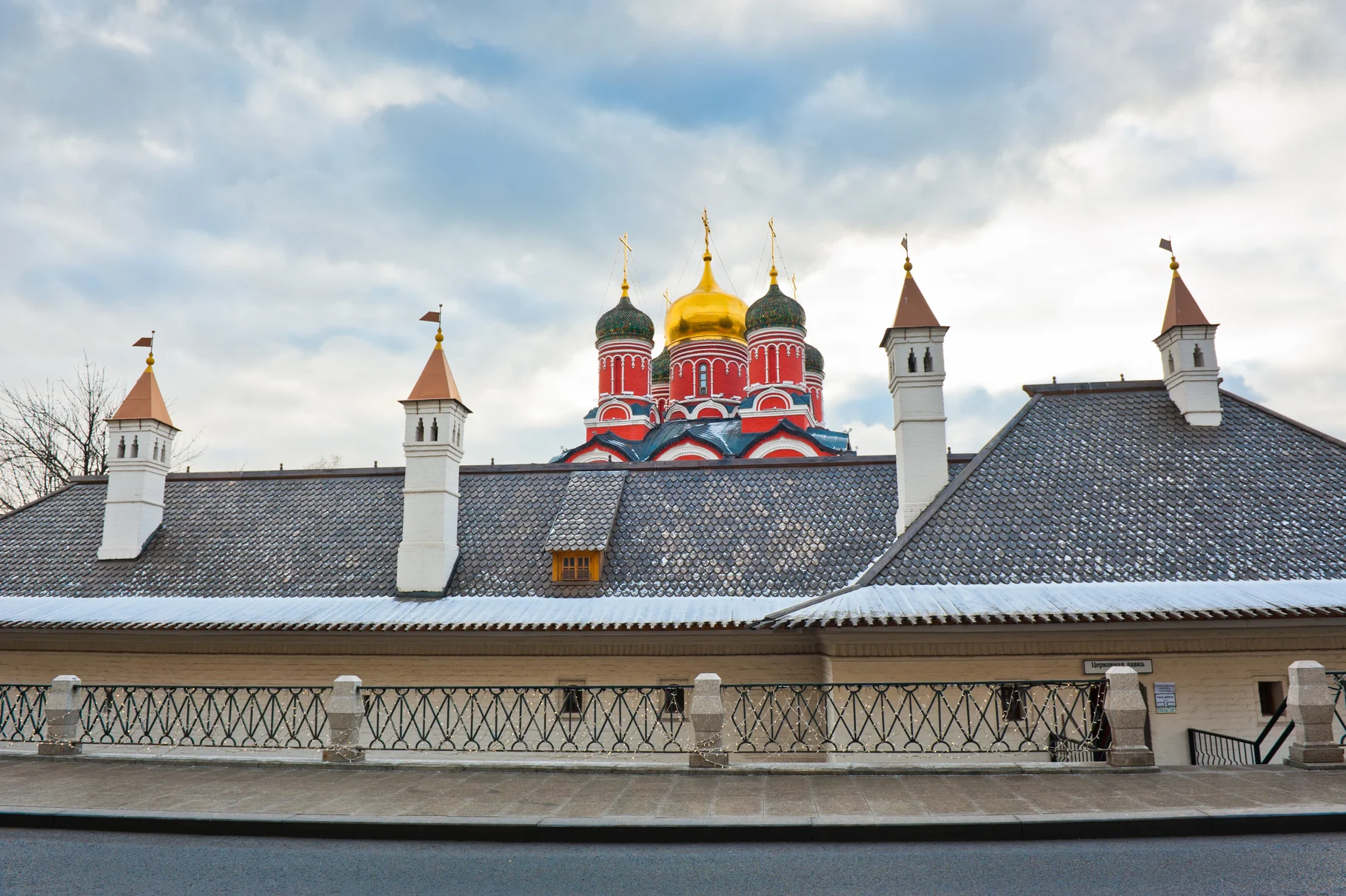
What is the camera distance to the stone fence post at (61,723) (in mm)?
9656

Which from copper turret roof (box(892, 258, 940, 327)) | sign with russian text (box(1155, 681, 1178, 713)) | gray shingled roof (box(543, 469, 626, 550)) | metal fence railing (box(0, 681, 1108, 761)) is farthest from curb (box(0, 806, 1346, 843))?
copper turret roof (box(892, 258, 940, 327))

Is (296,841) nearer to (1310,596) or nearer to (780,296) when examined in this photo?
(1310,596)

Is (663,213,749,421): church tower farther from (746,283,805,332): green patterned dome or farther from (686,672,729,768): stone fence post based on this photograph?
(686,672,729,768): stone fence post

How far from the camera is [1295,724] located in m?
8.55

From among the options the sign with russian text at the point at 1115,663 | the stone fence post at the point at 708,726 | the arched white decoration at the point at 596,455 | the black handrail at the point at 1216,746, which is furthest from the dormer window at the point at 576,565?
the arched white decoration at the point at 596,455

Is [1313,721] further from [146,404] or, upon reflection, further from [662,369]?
[662,369]

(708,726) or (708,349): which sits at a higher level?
(708,349)

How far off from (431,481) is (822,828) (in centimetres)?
1028

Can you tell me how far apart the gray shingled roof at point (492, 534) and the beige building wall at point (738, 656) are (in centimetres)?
96

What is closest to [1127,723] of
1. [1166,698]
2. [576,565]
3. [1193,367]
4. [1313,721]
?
[1313,721]

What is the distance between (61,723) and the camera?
9695 millimetres

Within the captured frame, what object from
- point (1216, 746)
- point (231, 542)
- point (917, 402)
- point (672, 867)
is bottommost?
point (1216, 746)

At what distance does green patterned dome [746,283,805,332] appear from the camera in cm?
3606

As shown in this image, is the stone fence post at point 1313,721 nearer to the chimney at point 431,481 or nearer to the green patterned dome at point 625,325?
the chimney at point 431,481
